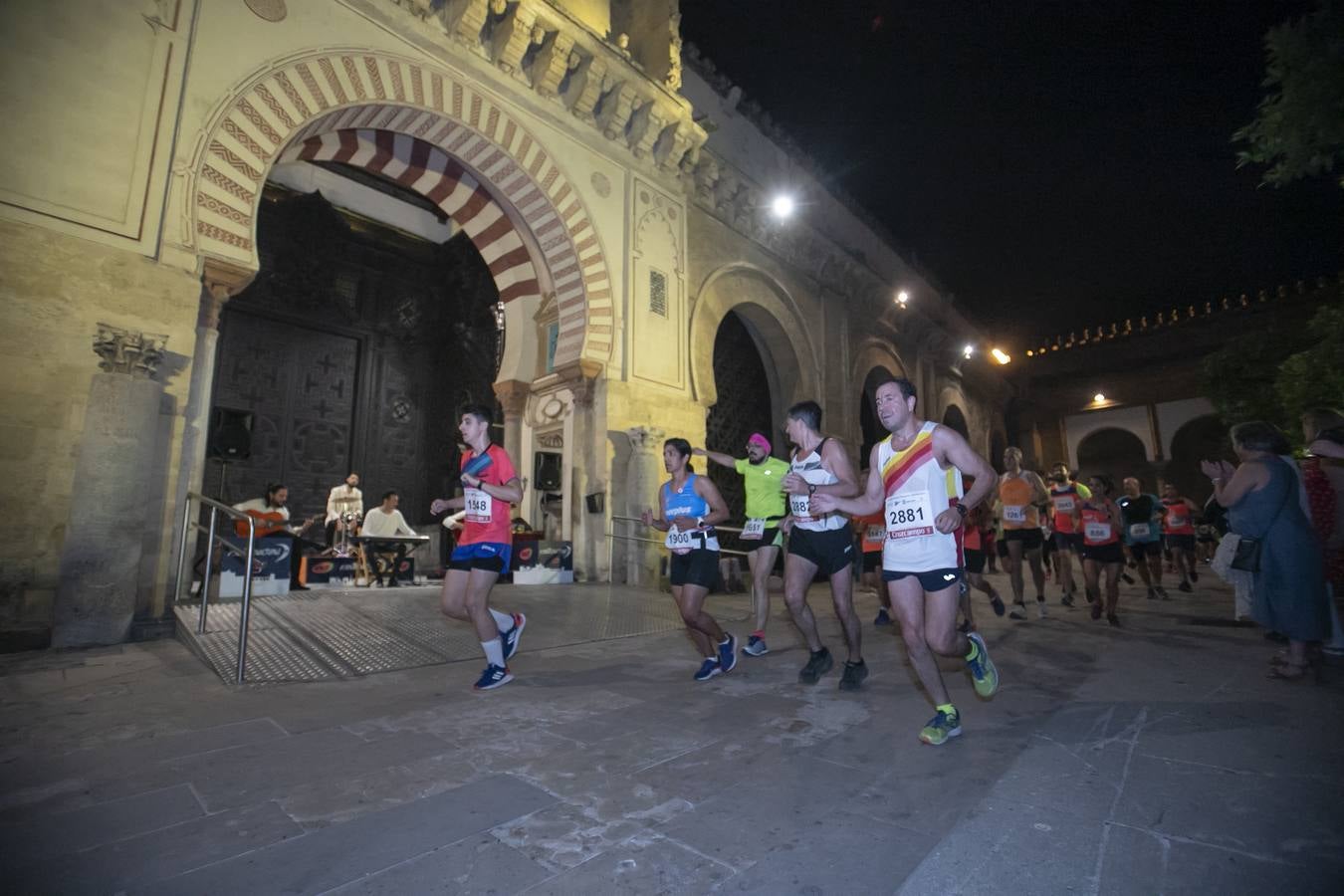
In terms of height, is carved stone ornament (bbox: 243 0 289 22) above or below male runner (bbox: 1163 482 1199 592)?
above

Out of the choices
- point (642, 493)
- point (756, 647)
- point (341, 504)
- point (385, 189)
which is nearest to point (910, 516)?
point (756, 647)

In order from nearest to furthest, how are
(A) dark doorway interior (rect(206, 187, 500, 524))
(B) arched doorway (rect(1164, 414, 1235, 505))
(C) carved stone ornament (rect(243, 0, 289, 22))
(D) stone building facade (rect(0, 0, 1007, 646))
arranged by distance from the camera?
1. (D) stone building facade (rect(0, 0, 1007, 646))
2. (C) carved stone ornament (rect(243, 0, 289, 22))
3. (A) dark doorway interior (rect(206, 187, 500, 524))
4. (B) arched doorway (rect(1164, 414, 1235, 505))

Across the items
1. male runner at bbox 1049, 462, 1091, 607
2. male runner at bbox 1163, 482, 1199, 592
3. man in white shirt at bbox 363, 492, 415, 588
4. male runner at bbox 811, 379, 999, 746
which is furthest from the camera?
male runner at bbox 1163, 482, 1199, 592

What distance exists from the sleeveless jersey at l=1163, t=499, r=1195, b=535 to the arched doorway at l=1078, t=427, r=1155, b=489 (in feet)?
62.7

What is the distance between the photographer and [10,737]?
9.98 feet

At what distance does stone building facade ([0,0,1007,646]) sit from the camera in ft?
17.2

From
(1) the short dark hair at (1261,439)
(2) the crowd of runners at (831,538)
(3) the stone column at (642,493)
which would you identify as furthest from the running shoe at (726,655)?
(3) the stone column at (642,493)

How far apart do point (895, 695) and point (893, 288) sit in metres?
17.4

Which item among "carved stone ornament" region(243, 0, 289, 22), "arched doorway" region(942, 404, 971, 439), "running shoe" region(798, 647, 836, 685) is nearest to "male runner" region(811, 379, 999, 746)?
"running shoe" region(798, 647, 836, 685)

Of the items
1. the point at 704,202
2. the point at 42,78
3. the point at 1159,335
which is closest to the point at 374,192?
the point at 704,202

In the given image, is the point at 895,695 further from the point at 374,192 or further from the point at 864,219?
the point at 864,219

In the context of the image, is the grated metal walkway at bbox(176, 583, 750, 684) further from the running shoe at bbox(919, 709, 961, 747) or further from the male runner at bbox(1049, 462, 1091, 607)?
the male runner at bbox(1049, 462, 1091, 607)

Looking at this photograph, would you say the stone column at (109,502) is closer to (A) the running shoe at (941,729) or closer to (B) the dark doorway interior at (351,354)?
(A) the running shoe at (941,729)

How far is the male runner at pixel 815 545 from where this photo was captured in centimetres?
409
